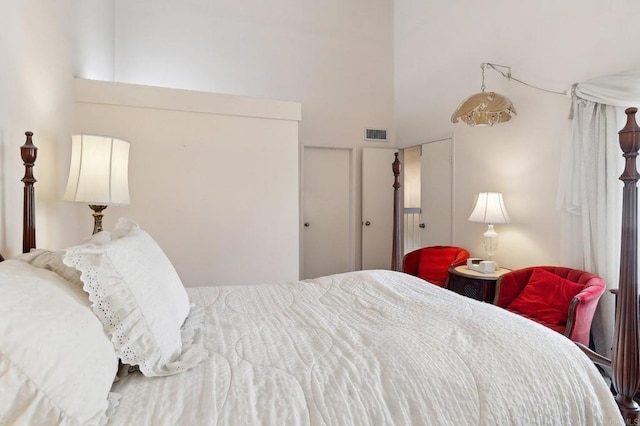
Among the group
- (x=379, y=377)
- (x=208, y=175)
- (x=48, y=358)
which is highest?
(x=208, y=175)

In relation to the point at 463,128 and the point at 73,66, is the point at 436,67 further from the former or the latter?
the point at 73,66

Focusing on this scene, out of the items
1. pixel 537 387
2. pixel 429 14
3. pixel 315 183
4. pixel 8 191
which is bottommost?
pixel 537 387

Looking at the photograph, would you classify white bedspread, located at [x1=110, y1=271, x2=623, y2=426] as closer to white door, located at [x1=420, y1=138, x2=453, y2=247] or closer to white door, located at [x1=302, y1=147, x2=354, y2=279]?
white door, located at [x1=420, y1=138, x2=453, y2=247]

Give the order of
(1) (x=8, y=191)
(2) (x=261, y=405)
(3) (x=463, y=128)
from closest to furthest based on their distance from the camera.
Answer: (2) (x=261, y=405) < (1) (x=8, y=191) < (3) (x=463, y=128)

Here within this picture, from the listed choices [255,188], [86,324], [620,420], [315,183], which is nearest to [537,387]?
[620,420]

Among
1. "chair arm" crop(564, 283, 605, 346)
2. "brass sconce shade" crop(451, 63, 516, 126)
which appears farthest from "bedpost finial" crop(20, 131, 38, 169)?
"brass sconce shade" crop(451, 63, 516, 126)

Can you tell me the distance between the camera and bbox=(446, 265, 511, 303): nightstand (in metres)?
3.05

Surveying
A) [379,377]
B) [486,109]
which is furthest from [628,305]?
[486,109]

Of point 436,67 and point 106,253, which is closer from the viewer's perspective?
point 106,253

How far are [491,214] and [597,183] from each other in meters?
0.81

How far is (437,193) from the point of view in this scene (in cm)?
439

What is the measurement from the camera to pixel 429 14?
4.44 m

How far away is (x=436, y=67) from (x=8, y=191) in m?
4.23

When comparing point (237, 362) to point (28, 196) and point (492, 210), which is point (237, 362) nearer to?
point (28, 196)
